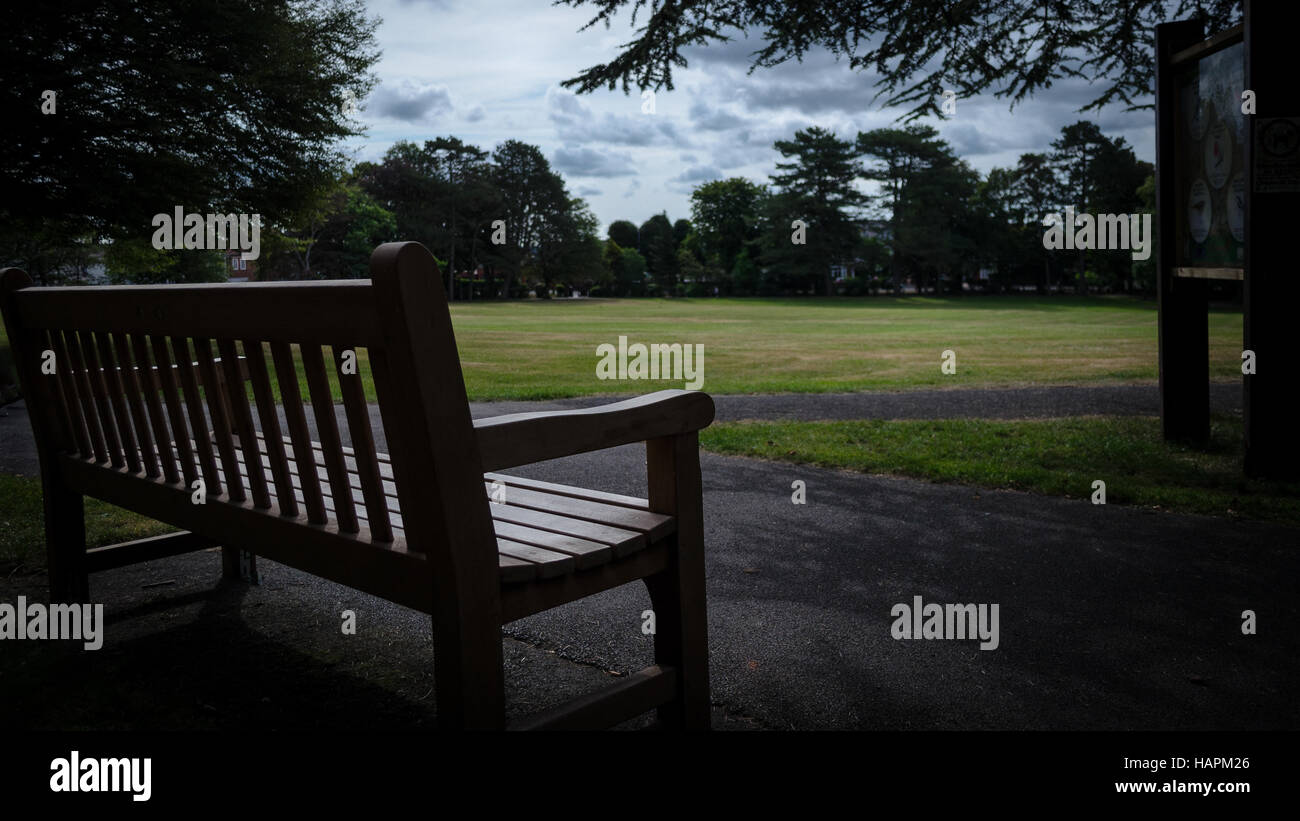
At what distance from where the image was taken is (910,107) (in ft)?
30.0

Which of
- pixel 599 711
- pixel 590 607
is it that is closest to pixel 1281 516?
pixel 590 607

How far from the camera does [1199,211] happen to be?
298 inches

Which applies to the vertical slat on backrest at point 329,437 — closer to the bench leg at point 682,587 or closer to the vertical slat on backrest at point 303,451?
the vertical slat on backrest at point 303,451

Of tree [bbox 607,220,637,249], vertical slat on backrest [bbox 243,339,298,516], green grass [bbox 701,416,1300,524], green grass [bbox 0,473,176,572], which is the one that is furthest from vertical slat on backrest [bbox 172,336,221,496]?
tree [bbox 607,220,637,249]

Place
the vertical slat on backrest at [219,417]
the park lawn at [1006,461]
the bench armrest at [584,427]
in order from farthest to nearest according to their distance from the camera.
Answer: the park lawn at [1006,461] → the vertical slat on backrest at [219,417] → the bench armrest at [584,427]

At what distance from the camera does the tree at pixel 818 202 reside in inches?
2884

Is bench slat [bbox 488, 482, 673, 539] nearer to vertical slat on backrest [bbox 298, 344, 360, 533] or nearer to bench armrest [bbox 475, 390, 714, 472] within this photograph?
bench armrest [bbox 475, 390, 714, 472]

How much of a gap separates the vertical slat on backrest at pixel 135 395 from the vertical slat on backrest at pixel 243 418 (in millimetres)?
648

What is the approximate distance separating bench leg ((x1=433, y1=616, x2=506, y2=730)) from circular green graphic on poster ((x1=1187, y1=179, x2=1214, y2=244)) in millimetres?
7380

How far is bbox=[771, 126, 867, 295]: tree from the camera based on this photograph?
73.2m

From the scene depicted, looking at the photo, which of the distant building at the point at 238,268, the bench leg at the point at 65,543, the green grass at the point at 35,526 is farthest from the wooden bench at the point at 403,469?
the distant building at the point at 238,268

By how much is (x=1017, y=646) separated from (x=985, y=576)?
2.86 feet

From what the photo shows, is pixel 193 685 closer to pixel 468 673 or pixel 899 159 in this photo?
pixel 468 673

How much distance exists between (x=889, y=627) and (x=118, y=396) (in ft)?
9.84
